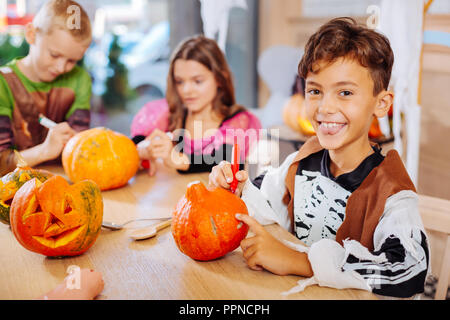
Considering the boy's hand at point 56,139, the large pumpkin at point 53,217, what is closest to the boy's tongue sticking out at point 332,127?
the large pumpkin at point 53,217

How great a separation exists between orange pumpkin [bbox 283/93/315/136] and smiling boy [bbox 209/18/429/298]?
4.72ft

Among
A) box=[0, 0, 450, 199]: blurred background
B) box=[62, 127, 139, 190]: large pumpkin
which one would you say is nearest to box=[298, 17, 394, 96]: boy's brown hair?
box=[62, 127, 139, 190]: large pumpkin

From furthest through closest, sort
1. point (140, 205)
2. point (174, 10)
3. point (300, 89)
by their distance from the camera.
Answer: point (174, 10), point (300, 89), point (140, 205)

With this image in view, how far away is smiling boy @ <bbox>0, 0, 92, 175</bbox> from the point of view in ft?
5.27

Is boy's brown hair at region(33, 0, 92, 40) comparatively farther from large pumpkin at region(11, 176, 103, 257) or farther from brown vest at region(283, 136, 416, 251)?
brown vest at region(283, 136, 416, 251)

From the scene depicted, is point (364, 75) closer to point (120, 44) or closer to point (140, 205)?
point (140, 205)

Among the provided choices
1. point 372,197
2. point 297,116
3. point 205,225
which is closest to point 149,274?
point 205,225

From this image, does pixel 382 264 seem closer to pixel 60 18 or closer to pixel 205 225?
pixel 205 225

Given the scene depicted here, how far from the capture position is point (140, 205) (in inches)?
53.8

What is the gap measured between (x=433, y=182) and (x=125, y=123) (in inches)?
130

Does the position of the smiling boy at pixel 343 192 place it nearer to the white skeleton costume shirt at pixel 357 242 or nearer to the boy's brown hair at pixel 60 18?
the white skeleton costume shirt at pixel 357 242

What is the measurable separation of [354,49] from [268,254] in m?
0.60
